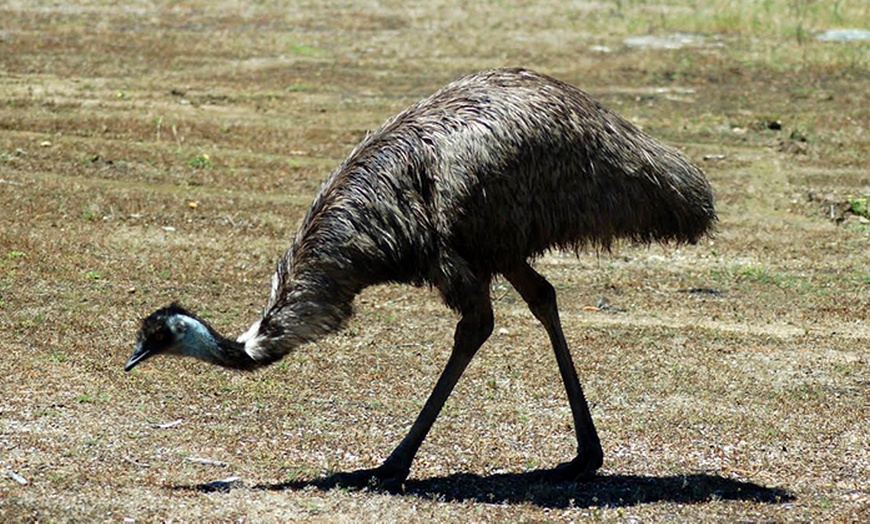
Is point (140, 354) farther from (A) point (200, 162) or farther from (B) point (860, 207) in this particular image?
(B) point (860, 207)

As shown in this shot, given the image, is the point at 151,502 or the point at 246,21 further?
the point at 246,21

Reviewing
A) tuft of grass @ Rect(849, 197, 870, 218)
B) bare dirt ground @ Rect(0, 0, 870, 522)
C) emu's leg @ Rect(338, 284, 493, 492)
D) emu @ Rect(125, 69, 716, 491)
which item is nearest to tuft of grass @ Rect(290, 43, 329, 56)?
bare dirt ground @ Rect(0, 0, 870, 522)

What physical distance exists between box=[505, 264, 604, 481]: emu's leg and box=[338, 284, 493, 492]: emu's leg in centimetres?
38

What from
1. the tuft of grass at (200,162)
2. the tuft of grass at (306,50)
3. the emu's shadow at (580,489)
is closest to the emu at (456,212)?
the emu's shadow at (580,489)

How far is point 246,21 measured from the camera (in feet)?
78.2

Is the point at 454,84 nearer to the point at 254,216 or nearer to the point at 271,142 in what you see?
the point at 254,216

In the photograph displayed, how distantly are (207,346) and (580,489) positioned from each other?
2.05m

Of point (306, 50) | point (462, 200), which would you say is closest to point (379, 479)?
point (462, 200)

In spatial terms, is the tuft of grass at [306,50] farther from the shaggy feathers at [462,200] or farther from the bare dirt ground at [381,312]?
the shaggy feathers at [462,200]

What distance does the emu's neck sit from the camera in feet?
21.4

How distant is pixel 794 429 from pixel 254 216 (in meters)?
6.38

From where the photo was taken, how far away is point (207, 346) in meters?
6.52

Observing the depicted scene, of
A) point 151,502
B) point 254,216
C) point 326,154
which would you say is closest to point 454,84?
point 151,502

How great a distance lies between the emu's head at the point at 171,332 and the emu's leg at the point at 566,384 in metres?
1.67
